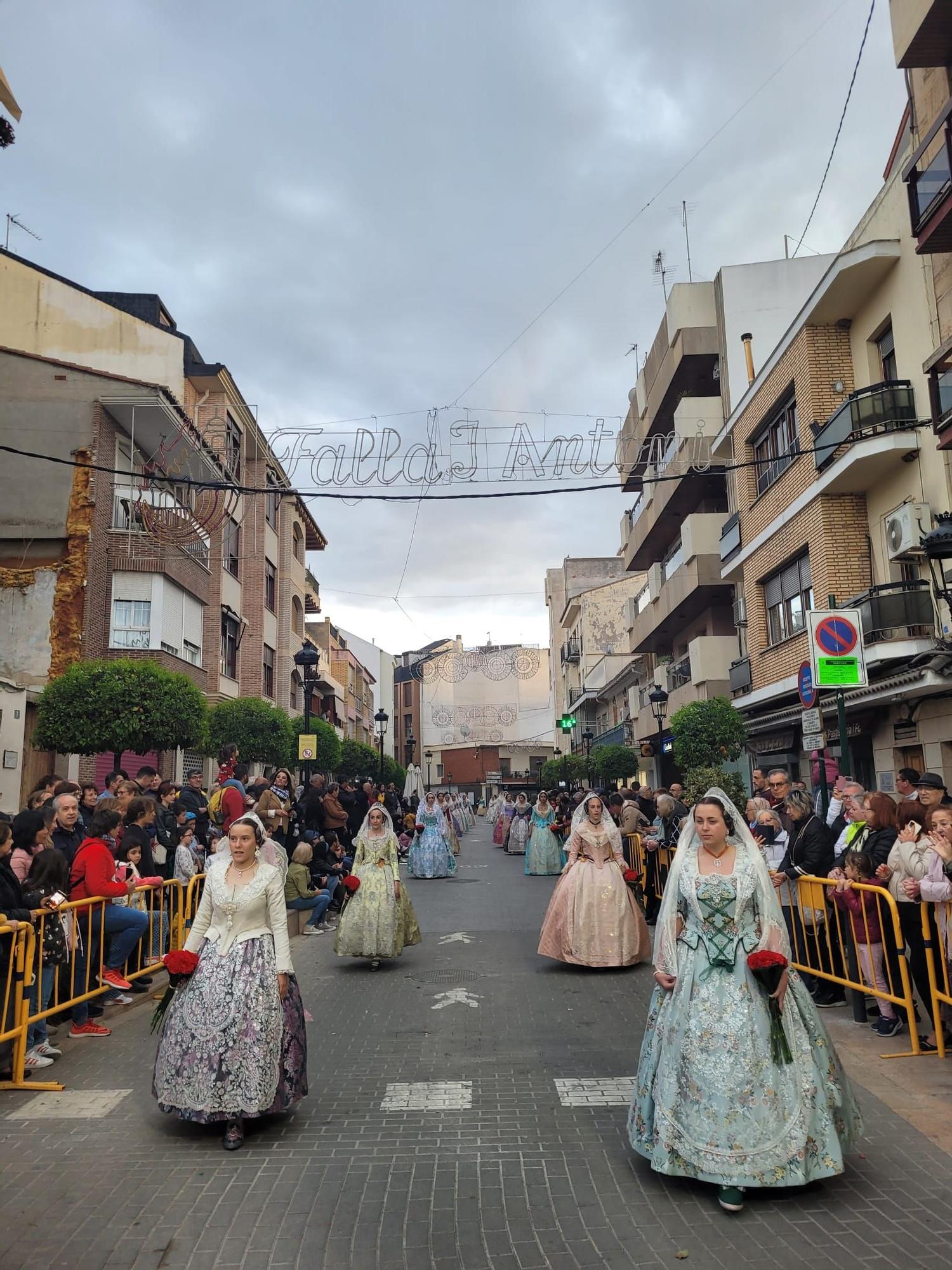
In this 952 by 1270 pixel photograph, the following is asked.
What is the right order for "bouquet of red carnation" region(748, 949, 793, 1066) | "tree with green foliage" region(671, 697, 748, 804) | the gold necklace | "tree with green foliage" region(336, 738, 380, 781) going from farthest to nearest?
"tree with green foliage" region(336, 738, 380, 781), "tree with green foliage" region(671, 697, 748, 804), the gold necklace, "bouquet of red carnation" region(748, 949, 793, 1066)

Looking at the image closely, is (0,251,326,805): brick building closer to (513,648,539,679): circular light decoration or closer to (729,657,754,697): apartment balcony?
(729,657,754,697): apartment balcony

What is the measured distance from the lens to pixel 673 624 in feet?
108

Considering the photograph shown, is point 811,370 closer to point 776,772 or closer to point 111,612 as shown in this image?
point 776,772

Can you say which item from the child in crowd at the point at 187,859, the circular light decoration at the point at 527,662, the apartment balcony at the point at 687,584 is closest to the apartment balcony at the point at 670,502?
the apartment balcony at the point at 687,584

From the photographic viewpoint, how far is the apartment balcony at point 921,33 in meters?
14.1

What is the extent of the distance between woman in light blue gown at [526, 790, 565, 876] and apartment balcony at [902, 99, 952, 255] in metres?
14.3

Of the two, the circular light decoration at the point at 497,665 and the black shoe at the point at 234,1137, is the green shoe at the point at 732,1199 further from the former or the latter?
the circular light decoration at the point at 497,665

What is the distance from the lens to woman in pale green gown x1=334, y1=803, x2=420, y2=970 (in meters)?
10.6

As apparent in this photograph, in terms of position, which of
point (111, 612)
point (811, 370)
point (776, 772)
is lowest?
point (776, 772)

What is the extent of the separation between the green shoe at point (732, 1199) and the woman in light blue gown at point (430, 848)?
59.7 feet

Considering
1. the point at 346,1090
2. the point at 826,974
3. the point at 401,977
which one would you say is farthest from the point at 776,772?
the point at 346,1090

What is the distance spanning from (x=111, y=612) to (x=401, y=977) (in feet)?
57.1

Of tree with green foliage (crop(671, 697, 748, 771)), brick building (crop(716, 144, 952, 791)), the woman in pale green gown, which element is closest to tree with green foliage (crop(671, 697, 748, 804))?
tree with green foliage (crop(671, 697, 748, 771))

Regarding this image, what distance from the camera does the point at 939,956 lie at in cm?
690
